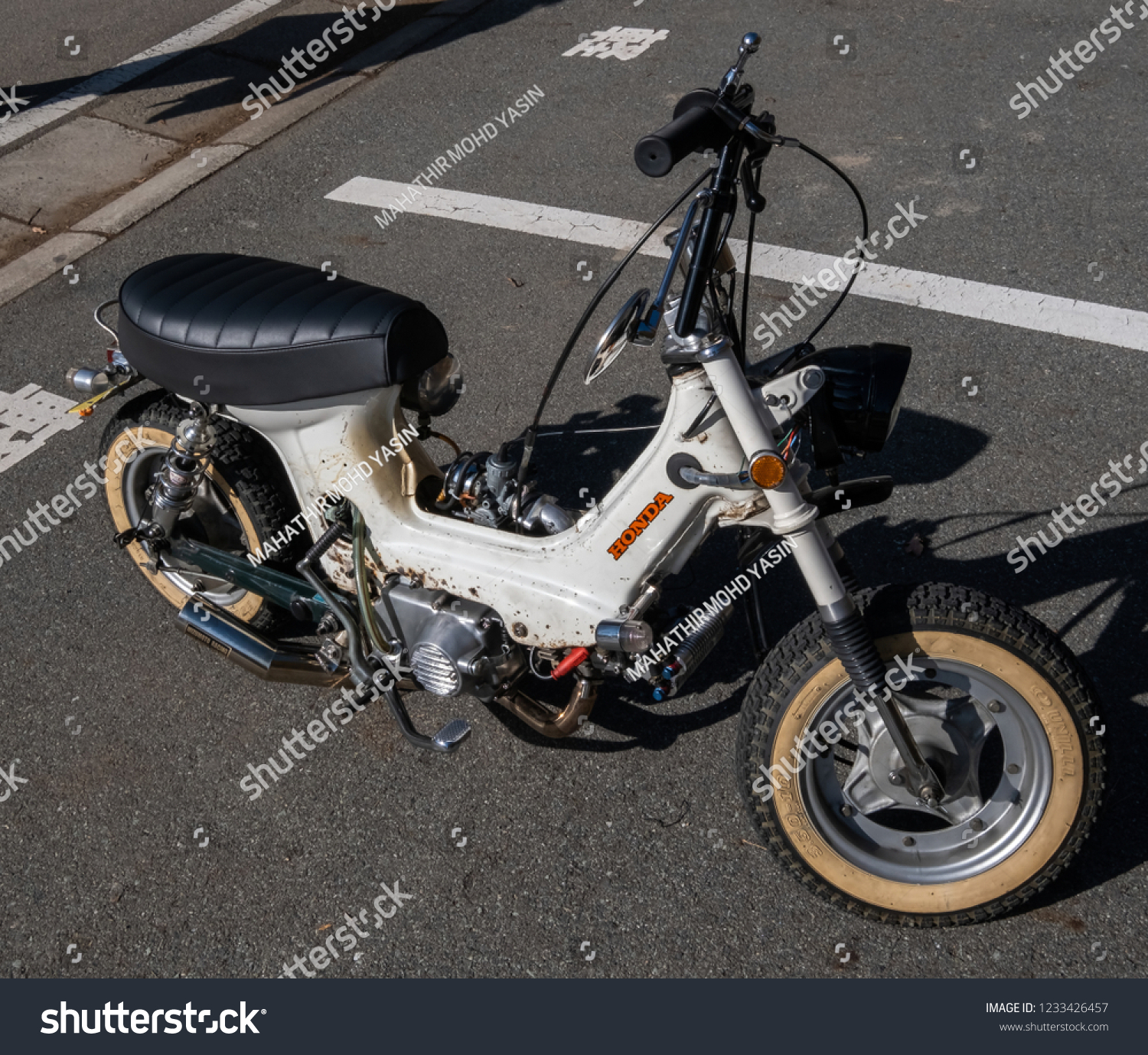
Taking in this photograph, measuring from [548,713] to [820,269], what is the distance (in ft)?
9.07

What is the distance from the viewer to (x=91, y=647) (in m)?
3.64

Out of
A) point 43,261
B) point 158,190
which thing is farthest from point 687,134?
point 158,190

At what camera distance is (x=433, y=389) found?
2.85 metres

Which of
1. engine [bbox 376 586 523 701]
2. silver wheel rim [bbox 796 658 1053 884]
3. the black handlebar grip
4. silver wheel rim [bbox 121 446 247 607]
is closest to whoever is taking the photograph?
the black handlebar grip

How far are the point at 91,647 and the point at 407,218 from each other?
9.31 ft

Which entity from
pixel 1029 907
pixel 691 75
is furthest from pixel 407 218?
pixel 1029 907

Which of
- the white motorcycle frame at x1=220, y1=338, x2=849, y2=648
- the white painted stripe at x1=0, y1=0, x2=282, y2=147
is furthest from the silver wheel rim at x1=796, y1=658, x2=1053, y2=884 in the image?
the white painted stripe at x1=0, y1=0, x2=282, y2=147

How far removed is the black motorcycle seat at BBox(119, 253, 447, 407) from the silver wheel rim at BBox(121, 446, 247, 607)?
527 millimetres

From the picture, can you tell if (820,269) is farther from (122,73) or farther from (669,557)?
(122,73)

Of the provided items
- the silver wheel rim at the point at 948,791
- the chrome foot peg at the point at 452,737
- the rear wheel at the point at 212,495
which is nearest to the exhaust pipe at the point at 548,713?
the chrome foot peg at the point at 452,737

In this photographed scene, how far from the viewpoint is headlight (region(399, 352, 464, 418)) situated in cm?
283

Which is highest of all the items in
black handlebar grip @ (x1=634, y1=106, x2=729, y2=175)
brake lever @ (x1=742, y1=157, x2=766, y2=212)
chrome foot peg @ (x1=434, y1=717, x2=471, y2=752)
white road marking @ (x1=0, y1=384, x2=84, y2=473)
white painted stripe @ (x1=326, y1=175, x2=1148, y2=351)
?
black handlebar grip @ (x1=634, y1=106, x2=729, y2=175)

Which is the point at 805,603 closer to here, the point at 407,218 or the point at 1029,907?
the point at 1029,907

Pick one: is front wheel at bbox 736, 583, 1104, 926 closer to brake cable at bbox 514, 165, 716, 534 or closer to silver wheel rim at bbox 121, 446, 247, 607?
brake cable at bbox 514, 165, 716, 534
